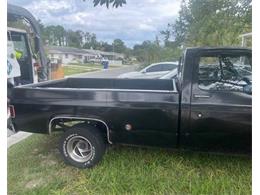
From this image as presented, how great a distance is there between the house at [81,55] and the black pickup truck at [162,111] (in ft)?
23.1

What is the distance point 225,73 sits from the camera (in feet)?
12.4

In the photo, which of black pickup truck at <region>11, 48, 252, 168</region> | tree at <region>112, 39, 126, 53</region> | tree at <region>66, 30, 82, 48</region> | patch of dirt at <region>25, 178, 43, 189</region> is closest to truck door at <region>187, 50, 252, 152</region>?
black pickup truck at <region>11, 48, 252, 168</region>

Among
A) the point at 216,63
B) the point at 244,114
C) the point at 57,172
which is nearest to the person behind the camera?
the point at 244,114

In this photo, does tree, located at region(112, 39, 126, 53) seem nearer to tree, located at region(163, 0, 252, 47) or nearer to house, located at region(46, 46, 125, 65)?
house, located at region(46, 46, 125, 65)

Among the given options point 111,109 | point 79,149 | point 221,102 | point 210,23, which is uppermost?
point 210,23

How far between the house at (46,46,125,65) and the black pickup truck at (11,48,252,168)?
278 inches

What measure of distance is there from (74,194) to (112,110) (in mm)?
1128

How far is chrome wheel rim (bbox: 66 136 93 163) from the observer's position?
4.09 meters

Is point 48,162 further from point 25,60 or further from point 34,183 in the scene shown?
point 25,60

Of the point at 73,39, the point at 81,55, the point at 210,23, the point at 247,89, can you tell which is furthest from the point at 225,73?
the point at 81,55

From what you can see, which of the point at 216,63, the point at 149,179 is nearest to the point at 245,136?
the point at 216,63

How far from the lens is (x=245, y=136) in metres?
3.55

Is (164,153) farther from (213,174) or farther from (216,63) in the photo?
(216,63)

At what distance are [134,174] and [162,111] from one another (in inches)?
37.3
